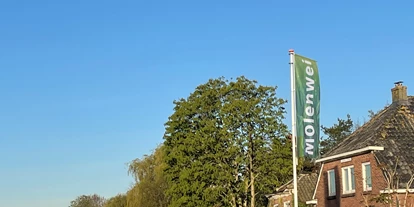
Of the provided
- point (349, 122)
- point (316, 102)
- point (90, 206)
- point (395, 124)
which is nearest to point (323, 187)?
point (395, 124)

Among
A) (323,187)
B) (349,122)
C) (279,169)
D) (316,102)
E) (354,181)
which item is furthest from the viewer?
(349,122)

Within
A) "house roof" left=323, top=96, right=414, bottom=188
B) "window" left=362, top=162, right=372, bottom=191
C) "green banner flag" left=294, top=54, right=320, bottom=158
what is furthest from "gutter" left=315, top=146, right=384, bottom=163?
"green banner flag" left=294, top=54, right=320, bottom=158

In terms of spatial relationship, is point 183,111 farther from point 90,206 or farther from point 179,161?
point 90,206

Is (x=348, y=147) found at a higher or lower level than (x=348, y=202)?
higher

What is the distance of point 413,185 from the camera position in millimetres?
33469

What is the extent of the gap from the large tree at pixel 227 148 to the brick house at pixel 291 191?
821mm

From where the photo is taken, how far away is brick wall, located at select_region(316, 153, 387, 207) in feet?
112

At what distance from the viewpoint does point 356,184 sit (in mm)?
36188

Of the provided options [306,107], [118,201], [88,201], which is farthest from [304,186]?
[88,201]

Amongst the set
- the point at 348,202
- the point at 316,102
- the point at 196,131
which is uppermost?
the point at 196,131

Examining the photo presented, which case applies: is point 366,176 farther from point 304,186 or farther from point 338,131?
point 338,131

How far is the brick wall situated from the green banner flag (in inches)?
465

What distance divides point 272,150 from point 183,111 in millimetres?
8249

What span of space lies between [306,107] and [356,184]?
49.4 ft
